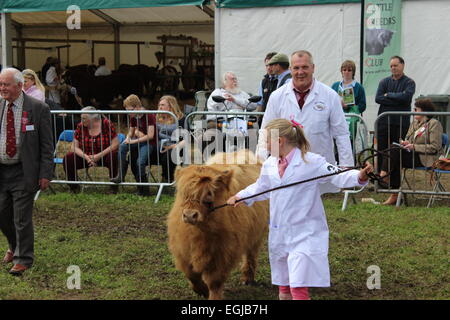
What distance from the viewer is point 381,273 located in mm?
6754

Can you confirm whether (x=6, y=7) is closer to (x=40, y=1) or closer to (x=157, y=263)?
(x=40, y=1)

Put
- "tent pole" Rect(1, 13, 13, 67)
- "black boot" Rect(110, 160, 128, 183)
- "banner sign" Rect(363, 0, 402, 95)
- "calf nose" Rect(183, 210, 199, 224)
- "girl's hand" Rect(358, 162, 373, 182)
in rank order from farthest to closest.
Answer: "tent pole" Rect(1, 13, 13, 67) < "banner sign" Rect(363, 0, 402, 95) < "black boot" Rect(110, 160, 128, 183) < "calf nose" Rect(183, 210, 199, 224) < "girl's hand" Rect(358, 162, 373, 182)

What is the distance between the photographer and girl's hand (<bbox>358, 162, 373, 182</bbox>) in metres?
4.61

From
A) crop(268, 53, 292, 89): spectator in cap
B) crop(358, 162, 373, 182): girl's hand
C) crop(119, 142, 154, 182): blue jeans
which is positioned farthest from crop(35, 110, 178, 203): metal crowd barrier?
crop(358, 162, 373, 182): girl's hand

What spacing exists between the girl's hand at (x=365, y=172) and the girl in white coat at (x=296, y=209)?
0.03 meters

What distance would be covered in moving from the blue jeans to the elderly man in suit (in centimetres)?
372

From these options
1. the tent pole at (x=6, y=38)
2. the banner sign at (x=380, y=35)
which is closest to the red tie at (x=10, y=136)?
the banner sign at (x=380, y=35)

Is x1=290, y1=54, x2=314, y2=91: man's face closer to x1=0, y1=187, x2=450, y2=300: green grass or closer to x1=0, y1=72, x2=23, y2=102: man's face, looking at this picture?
x1=0, y1=187, x2=450, y2=300: green grass

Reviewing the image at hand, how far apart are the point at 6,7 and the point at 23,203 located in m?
9.36

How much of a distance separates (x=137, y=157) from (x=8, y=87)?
13.7 ft

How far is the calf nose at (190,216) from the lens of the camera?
5160 millimetres

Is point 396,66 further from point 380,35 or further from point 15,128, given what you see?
point 15,128

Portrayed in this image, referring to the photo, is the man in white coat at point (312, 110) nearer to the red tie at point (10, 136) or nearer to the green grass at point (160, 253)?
the green grass at point (160, 253)

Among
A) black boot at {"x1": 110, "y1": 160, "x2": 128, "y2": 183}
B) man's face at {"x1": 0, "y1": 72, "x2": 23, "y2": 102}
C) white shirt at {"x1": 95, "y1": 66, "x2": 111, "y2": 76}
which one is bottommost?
black boot at {"x1": 110, "y1": 160, "x2": 128, "y2": 183}
